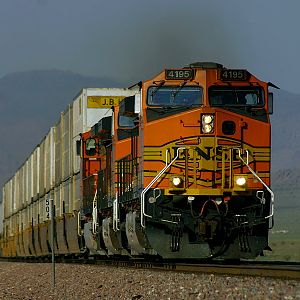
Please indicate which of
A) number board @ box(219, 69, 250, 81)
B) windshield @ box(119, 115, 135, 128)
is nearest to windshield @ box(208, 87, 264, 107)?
number board @ box(219, 69, 250, 81)

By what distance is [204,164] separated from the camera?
62.7 feet

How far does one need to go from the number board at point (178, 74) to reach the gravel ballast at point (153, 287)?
13.5ft

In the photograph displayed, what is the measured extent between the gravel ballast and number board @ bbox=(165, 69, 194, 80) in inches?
162

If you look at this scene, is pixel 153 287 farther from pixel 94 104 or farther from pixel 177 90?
pixel 94 104

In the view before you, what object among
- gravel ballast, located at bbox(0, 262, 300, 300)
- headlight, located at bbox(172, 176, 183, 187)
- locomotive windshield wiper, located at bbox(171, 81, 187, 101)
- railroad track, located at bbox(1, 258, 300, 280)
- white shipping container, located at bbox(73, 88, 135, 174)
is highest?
white shipping container, located at bbox(73, 88, 135, 174)

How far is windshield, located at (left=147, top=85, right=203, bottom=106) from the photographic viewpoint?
1972cm

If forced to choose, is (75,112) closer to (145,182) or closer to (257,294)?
(145,182)

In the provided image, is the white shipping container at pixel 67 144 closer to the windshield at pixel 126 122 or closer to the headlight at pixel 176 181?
the windshield at pixel 126 122

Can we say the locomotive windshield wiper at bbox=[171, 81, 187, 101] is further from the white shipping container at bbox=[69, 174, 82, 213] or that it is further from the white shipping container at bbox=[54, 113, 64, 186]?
the white shipping container at bbox=[54, 113, 64, 186]

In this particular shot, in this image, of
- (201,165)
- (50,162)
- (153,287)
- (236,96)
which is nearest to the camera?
(153,287)

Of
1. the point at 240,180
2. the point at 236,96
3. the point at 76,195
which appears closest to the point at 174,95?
the point at 236,96

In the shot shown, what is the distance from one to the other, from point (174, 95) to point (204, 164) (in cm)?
172

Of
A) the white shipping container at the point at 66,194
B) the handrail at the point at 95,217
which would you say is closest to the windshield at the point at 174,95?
the handrail at the point at 95,217

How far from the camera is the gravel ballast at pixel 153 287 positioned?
42.2 feet
